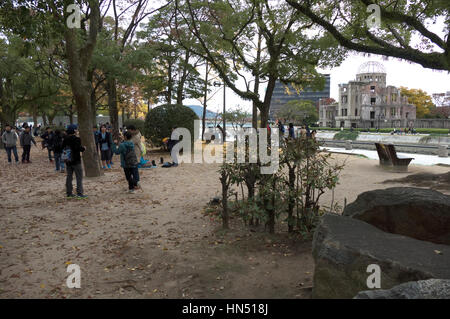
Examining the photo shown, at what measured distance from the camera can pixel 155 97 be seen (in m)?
24.0

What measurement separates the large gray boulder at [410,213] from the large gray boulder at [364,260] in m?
0.62

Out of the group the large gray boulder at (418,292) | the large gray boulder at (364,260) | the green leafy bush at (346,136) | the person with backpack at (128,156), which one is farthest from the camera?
the green leafy bush at (346,136)

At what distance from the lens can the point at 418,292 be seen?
6.71ft

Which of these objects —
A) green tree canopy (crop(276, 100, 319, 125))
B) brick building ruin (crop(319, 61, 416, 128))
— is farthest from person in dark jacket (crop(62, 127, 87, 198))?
brick building ruin (crop(319, 61, 416, 128))

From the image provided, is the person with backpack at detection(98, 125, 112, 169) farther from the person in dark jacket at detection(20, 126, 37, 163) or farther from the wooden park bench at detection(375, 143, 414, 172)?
the wooden park bench at detection(375, 143, 414, 172)

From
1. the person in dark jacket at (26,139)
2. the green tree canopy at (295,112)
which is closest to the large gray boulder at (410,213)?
the person in dark jacket at (26,139)

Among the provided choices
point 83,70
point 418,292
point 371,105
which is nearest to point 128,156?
point 83,70

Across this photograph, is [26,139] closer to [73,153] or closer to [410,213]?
[73,153]

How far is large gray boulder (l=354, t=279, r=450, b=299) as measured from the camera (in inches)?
79.4

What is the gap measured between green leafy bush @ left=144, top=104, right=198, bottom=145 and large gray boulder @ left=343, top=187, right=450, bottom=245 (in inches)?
533

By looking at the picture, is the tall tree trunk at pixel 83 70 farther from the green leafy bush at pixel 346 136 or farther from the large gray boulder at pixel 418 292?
the green leafy bush at pixel 346 136

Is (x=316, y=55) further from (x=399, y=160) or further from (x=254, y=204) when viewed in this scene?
(x=254, y=204)

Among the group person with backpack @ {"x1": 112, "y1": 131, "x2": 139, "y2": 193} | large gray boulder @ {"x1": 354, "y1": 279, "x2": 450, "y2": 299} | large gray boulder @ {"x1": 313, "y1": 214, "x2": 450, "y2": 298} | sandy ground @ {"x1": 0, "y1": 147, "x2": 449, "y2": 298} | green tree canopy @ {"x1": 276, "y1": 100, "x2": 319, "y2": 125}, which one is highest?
green tree canopy @ {"x1": 276, "y1": 100, "x2": 319, "y2": 125}

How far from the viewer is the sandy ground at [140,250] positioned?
3625mm
